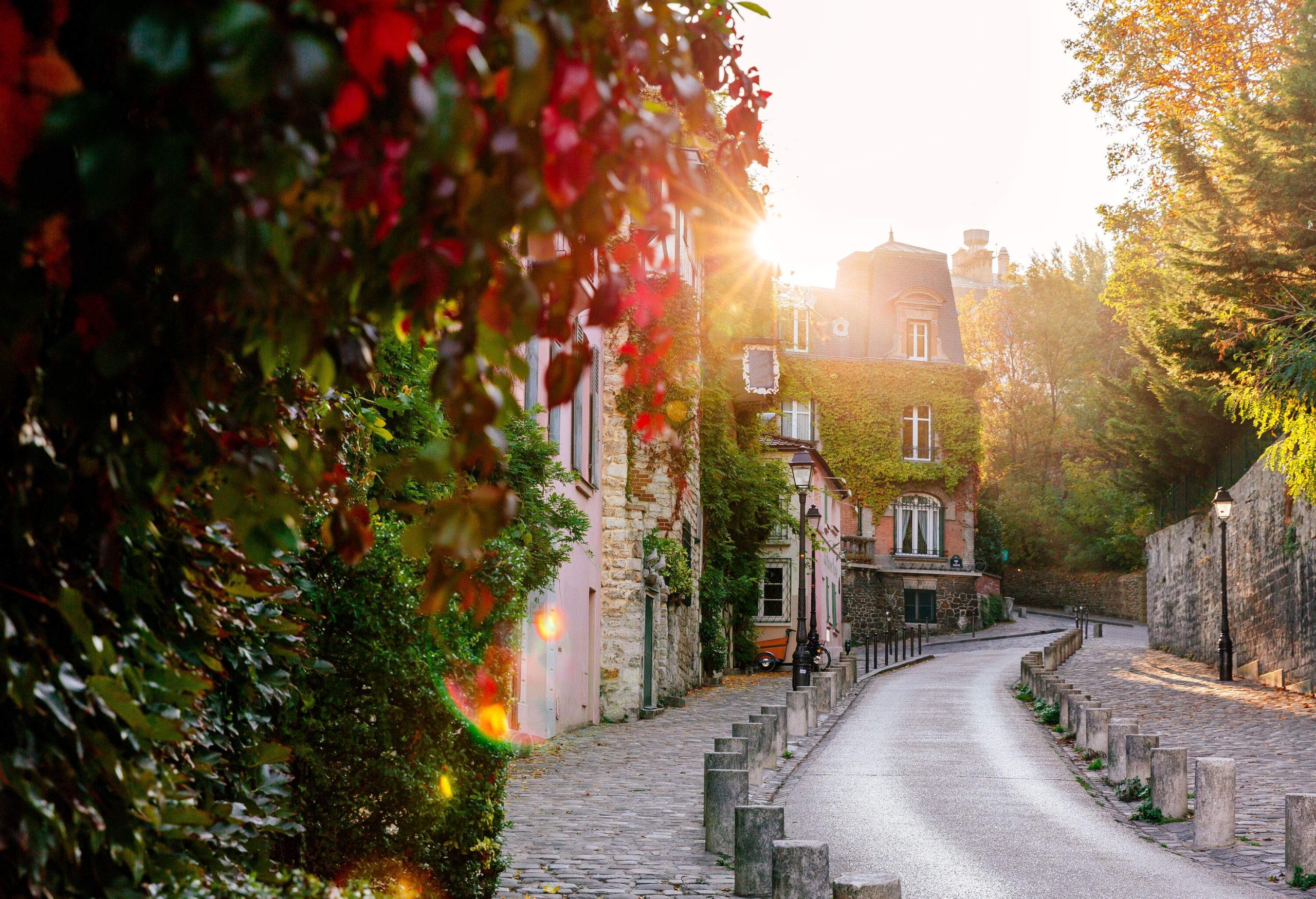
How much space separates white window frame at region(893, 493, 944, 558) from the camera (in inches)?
1978

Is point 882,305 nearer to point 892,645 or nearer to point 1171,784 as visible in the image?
point 892,645

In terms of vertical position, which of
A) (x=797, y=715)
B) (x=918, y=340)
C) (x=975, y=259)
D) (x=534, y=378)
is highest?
(x=975, y=259)

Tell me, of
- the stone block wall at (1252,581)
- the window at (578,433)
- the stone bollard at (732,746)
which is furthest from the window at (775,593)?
the stone bollard at (732,746)

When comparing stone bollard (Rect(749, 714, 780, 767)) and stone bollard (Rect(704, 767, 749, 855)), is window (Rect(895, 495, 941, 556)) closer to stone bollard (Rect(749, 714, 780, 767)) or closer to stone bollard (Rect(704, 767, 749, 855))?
stone bollard (Rect(749, 714, 780, 767))

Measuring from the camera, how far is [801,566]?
79.6 feet

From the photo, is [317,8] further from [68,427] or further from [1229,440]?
[1229,440]

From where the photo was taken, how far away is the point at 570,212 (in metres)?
1.88

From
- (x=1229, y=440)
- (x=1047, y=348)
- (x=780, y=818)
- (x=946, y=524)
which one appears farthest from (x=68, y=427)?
(x=1047, y=348)

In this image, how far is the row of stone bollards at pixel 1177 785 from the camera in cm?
862

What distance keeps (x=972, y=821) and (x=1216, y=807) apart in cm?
192

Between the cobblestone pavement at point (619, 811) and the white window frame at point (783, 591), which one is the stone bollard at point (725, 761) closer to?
the cobblestone pavement at point (619, 811)

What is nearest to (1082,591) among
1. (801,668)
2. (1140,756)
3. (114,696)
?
(801,668)

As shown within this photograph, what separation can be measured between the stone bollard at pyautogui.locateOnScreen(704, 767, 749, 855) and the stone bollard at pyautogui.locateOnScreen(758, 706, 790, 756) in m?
5.27

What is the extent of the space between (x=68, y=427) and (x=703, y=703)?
72.9 feet
